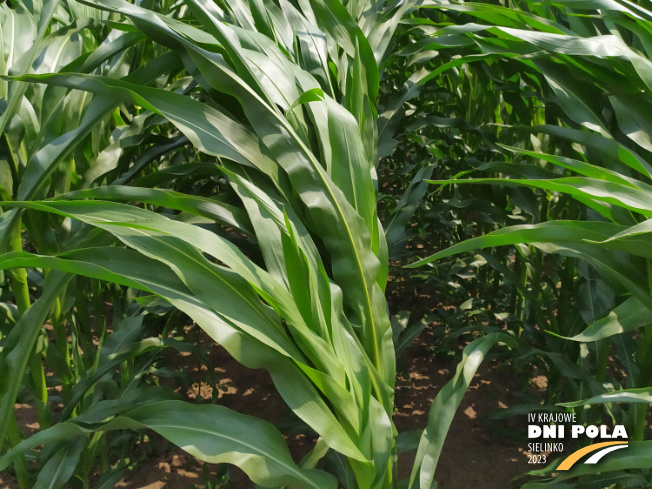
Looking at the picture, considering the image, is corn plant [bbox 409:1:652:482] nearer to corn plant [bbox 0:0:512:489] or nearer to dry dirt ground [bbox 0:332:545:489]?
corn plant [bbox 0:0:512:489]

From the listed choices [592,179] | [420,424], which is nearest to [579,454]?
[592,179]

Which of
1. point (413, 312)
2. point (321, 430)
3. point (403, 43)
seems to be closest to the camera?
point (321, 430)

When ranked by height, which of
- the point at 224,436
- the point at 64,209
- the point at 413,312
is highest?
the point at 413,312

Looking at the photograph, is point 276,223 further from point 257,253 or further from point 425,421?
point 425,421

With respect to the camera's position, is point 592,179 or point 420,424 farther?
point 420,424

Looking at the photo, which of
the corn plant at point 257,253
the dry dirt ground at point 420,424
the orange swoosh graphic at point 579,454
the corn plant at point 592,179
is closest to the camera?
the corn plant at point 257,253

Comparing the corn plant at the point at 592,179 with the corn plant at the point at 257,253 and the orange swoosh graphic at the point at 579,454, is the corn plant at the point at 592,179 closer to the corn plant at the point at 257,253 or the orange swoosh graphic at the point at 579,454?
the orange swoosh graphic at the point at 579,454

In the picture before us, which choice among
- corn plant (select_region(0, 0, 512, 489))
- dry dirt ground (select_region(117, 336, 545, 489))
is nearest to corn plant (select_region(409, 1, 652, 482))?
corn plant (select_region(0, 0, 512, 489))

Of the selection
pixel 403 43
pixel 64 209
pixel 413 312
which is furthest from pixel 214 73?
pixel 413 312

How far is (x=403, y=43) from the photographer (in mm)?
2123

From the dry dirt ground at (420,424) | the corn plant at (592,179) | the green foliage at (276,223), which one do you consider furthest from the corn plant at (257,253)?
the dry dirt ground at (420,424)

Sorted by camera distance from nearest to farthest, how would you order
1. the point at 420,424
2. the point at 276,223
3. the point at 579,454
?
the point at 276,223 → the point at 579,454 → the point at 420,424

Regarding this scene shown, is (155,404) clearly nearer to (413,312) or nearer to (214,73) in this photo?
(214,73)

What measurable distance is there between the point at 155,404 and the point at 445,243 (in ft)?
6.66
